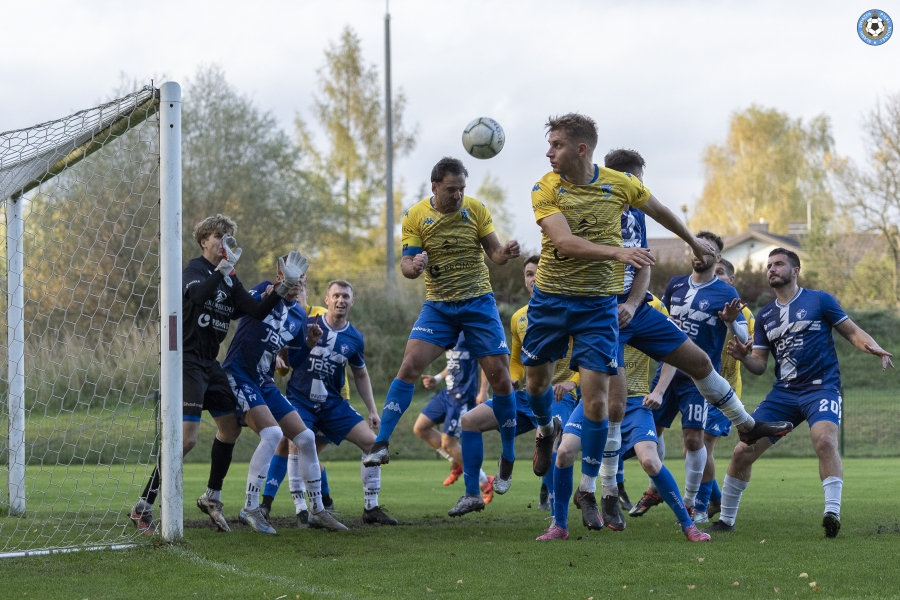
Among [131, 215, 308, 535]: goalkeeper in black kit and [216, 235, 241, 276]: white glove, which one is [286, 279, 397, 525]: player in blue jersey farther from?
[216, 235, 241, 276]: white glove

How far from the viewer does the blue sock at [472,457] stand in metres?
8.23

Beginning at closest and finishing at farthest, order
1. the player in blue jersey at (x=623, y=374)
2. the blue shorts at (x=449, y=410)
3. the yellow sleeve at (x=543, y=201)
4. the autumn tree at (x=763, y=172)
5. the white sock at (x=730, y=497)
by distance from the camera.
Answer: the yellow sleeve at (x=543, y=201) < the player in blue jersey at (x=623, y=374) < the white sock at (x=730, y=497) < the blue shorts at (x=449, y=410) < the autumn tree at (x=763, y=172)

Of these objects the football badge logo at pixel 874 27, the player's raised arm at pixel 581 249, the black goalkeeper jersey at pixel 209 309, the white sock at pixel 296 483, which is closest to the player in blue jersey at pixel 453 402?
the white sock at pixel 296 483

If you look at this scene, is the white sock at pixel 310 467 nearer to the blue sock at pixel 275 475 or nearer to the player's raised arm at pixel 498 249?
the blue sock at pixel 275 475

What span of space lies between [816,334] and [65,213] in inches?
386

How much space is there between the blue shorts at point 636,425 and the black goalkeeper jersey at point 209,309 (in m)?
3.04

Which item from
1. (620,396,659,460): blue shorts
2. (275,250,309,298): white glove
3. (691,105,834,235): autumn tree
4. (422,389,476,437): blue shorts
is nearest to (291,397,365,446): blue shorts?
(275,250,309,298): white glove

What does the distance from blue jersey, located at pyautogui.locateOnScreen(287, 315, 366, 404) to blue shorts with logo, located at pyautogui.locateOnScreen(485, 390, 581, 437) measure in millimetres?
1397

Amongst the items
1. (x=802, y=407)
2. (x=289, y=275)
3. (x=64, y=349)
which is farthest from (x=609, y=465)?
(x=64, y=349)

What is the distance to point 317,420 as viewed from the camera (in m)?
8.79

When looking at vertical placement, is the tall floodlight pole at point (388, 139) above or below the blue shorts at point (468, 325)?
above

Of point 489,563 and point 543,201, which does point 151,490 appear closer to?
point 489,563

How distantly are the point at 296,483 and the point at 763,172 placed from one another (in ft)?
166

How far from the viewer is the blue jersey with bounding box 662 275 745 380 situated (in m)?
8.29
